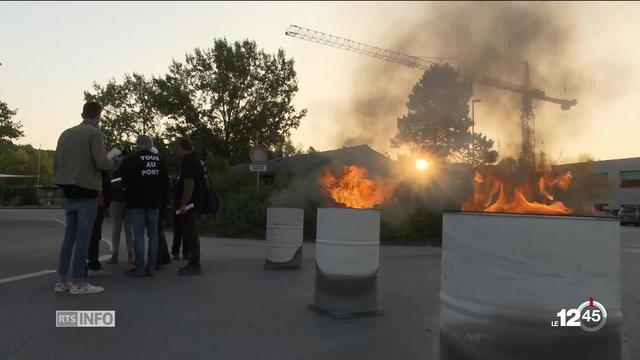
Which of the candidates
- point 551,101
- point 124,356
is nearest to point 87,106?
point 124,356

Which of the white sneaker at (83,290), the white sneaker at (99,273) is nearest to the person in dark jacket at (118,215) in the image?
the white sneaker at (99,273)

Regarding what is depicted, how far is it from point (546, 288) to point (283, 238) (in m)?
5.16

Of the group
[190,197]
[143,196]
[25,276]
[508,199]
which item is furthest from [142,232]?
[508,199]

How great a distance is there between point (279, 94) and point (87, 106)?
24.7 meters

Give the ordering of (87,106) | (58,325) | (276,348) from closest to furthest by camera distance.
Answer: (276,348)
(58,325)
(87,106)

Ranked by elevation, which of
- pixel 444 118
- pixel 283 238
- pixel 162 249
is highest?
pixel 444 118

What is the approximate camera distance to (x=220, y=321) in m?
4.00

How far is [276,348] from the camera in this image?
3355 mm

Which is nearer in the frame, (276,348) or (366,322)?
(276,348)

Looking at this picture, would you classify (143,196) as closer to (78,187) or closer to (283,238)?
(78,187)

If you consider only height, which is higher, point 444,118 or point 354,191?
point 444,118

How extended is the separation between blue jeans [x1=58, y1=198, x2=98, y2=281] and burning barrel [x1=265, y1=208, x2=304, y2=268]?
2.75 meters

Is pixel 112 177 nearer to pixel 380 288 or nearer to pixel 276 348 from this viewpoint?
pixel 380 288

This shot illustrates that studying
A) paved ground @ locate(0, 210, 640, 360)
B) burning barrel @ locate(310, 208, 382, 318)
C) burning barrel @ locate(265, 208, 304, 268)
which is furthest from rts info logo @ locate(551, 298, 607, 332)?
burning barrel @ locate(265, 208, 304, 268)
